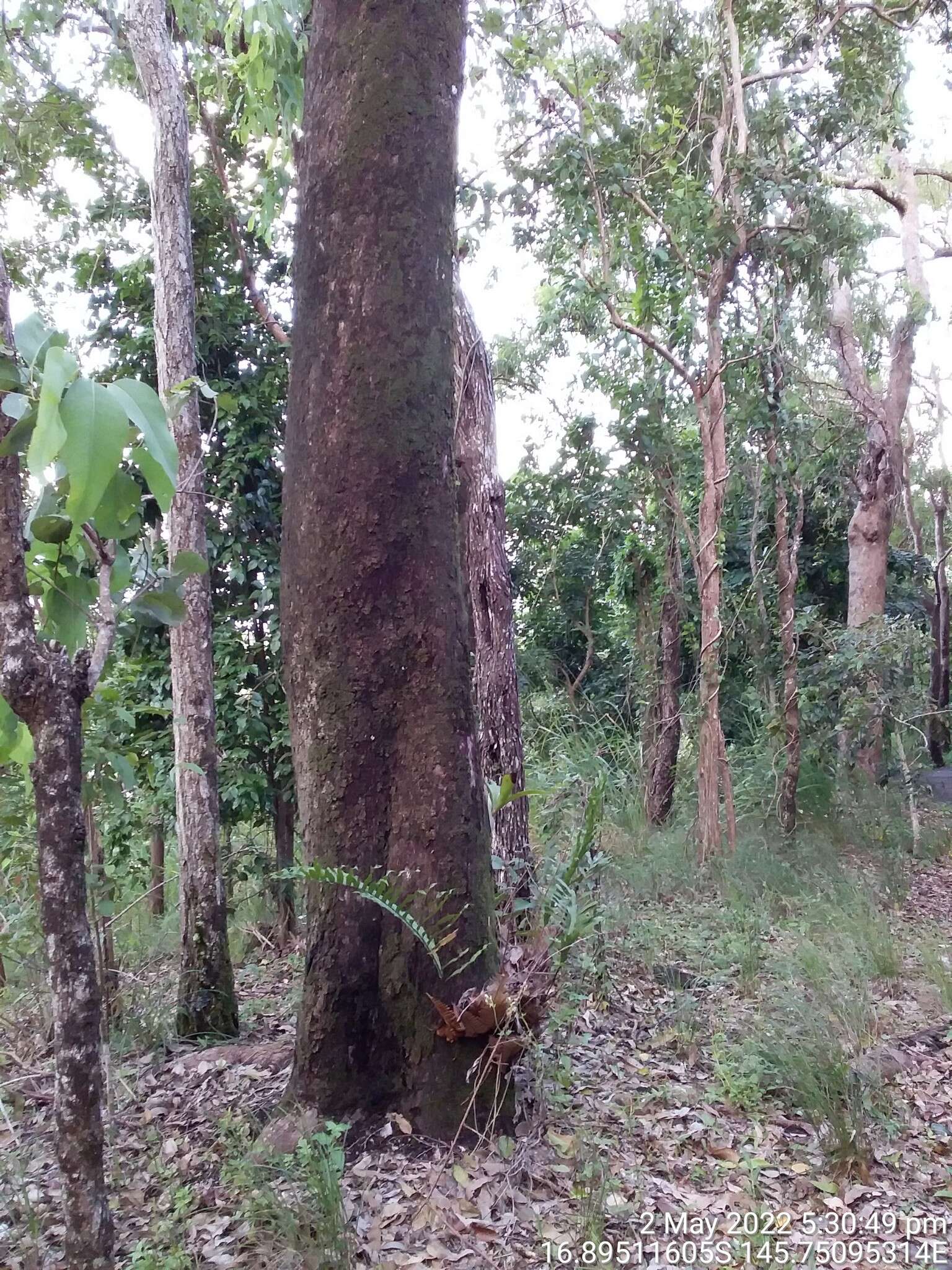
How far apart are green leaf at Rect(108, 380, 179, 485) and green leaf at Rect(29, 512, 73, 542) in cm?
38

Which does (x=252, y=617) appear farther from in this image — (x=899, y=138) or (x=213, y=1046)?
(x=899, y=138)

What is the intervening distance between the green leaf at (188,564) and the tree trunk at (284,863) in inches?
175

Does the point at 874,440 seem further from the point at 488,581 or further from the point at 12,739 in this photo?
the point at 12,739

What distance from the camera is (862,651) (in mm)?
8219

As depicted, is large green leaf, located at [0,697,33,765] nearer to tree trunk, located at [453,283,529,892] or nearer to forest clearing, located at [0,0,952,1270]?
forest clearing, located at [0,0,952,1270]

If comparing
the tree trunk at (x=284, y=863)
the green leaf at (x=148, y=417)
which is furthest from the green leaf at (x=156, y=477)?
the tree trunk at (x=284, y=863)

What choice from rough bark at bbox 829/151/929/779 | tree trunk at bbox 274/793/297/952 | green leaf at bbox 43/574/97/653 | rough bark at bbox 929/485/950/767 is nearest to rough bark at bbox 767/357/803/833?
rough bark at bbox 829/151/929/779

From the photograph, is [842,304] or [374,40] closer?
[374,40]

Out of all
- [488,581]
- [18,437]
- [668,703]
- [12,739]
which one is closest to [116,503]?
[18,437]

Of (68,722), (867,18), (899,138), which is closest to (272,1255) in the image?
(68,722)

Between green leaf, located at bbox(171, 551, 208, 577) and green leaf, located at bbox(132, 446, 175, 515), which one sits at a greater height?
green leaf, located at bbox(132, 446, 175, 515)

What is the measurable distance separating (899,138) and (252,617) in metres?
8.04

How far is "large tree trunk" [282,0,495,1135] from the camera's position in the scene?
2.83 meters

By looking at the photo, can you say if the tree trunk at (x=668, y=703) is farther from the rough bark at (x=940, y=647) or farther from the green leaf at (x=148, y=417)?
the green leaf at (x=148, y=417)
